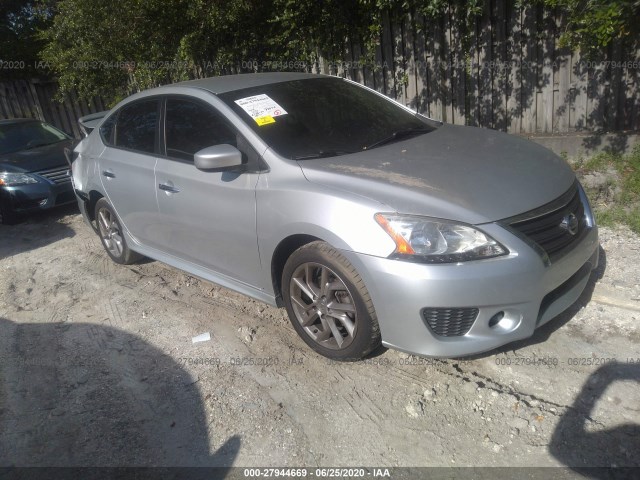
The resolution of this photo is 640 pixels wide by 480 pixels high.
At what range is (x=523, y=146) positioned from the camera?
4.08 metres

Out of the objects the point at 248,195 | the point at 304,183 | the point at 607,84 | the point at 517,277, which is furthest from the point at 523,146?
the point at 607,84

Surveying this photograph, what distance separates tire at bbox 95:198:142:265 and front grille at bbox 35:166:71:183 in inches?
99.4

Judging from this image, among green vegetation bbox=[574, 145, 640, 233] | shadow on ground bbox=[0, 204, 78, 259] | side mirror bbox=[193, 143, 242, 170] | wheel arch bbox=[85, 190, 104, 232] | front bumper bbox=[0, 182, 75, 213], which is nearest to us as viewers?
side mirror bbox=[193, 143, 242, 170]

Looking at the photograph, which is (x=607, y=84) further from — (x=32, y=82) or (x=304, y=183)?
(x=32, y=82)

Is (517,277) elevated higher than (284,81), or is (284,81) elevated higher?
(284,81)

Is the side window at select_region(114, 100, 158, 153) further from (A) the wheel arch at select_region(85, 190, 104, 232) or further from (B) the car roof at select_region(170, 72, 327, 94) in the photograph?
(A) the wheel arch at select_region(85, 190, 104, 232)

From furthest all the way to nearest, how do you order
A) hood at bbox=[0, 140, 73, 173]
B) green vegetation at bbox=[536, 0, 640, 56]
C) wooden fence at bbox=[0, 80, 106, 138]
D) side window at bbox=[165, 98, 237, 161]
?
wooden fence at bbox=[0, 80, 106, 138] → hood at bbox=[0, 140, 73, 173] → green vegetation at bbox=[536, 0, 640, 56] → side window at bbox=[165, 98, 237, 161]

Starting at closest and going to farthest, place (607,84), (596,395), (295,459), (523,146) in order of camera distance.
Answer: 1. (295,459)
2. (596,395)
3. (523,146)
4. (607,84)

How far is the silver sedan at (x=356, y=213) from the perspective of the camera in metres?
3.10

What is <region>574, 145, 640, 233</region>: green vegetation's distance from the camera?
5.30m

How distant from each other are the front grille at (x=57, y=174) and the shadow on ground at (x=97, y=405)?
3864 mm

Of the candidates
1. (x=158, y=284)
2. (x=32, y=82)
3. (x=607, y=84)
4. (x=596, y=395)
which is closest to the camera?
(x=596, y=395)

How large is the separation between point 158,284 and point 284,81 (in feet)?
7.19

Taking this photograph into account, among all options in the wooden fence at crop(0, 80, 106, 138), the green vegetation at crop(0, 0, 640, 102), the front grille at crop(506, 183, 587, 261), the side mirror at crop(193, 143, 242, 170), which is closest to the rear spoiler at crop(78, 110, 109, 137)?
the green vegetation at crop(0, 0, 640, 102)
